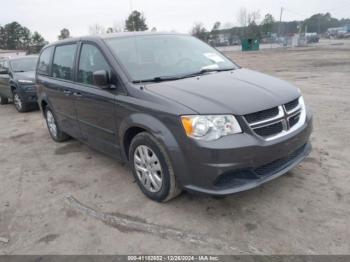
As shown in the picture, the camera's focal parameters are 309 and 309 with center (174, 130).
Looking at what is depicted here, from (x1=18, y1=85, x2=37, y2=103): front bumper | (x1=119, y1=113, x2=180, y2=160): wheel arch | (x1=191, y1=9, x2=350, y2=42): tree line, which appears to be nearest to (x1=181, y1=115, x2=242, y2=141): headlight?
(x1=119, y1=113, x2=180, y2=160): wheel arch

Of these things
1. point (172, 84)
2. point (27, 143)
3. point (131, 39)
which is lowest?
point (27, 143)

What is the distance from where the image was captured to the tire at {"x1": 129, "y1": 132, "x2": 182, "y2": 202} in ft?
9.98

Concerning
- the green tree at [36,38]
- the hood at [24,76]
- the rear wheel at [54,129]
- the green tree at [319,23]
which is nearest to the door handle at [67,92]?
the rear wheel at [54,129]

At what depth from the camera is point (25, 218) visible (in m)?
3.34

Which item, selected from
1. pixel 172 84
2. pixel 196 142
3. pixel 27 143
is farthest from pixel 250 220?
pixel 27 143

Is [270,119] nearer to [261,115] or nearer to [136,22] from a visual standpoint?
[261,115]

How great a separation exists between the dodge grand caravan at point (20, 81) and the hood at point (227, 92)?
683 cm

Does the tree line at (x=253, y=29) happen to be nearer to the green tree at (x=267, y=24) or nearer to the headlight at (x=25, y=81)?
the green tree at (x=267, y=24)

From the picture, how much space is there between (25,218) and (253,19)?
260 feet

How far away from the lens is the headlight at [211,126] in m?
2.73

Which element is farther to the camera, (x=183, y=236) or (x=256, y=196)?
(x=256, y=196)

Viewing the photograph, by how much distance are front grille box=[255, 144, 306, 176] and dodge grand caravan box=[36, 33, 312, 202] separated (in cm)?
1

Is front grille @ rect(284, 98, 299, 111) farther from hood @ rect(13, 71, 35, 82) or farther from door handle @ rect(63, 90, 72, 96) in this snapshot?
hood @ rect(13, 71, 35, 82)

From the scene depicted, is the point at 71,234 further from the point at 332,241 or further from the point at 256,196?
the point at 332,241
